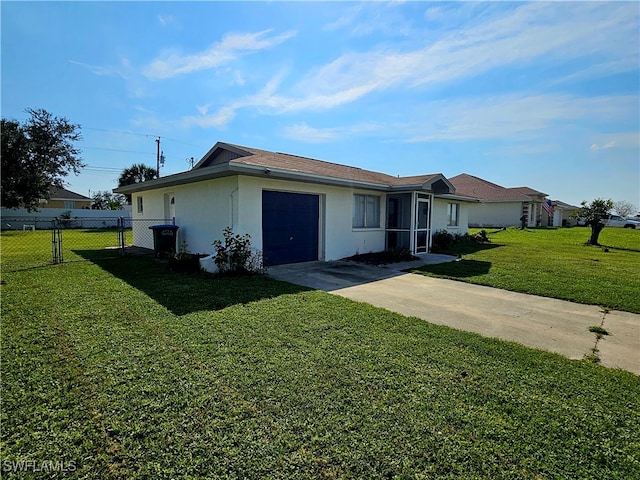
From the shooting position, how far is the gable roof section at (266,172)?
791 centimetres

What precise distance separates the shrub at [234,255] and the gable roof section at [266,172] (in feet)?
5.50

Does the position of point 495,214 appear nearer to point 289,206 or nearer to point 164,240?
point 289,206

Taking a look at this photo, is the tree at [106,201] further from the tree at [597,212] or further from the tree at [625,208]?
the tree at [625,208]

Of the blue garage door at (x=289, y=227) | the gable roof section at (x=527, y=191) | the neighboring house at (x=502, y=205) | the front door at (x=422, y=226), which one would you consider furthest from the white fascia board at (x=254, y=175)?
the gable roof section at (x=527, y=191)

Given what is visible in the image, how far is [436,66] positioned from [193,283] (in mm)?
9208

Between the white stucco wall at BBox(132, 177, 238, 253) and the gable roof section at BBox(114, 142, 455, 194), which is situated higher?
the gable roof section at BBox(114, 142, 455, 194)

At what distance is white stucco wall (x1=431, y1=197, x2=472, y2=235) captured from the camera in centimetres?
1560

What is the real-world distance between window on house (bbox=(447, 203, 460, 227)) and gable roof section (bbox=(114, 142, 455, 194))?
372cm

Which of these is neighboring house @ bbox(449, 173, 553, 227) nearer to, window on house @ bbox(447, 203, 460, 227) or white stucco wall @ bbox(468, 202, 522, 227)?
white stucco wall @ bbox(468, 202, 522, 227)

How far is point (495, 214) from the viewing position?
31.0 m

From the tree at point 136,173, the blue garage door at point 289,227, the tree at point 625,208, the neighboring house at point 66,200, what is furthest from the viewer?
the tree at point 625,208

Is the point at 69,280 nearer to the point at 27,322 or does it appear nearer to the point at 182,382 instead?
the point at 27,322

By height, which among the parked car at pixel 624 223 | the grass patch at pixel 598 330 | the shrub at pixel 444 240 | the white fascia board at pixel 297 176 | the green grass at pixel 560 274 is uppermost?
the white fascia board at pixel 297 176

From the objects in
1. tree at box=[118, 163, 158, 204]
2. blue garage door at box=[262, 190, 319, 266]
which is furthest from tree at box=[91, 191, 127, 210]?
blue garage door at box=[262, 190, 319, 266]
